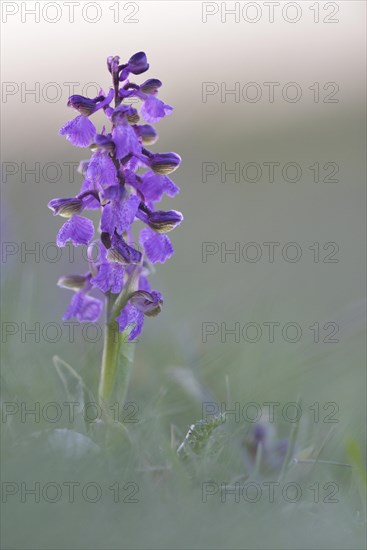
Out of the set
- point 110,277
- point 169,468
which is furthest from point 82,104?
point 169,468

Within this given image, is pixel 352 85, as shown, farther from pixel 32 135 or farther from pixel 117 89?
pixel 117 89

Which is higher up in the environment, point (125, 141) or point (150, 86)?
point (150, 86)

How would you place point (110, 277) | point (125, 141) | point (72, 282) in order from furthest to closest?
point (72, 282)
point (110, 277)
point (125, 141)

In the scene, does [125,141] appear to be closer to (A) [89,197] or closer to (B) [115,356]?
(A) [89,197]

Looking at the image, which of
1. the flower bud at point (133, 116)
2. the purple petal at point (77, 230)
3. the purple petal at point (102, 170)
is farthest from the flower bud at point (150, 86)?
the purple petal at point (77, 230)

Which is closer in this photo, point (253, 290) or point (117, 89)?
point (117, 89)

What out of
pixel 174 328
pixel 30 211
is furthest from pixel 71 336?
pixel 30 211

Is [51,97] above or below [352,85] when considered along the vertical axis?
below
